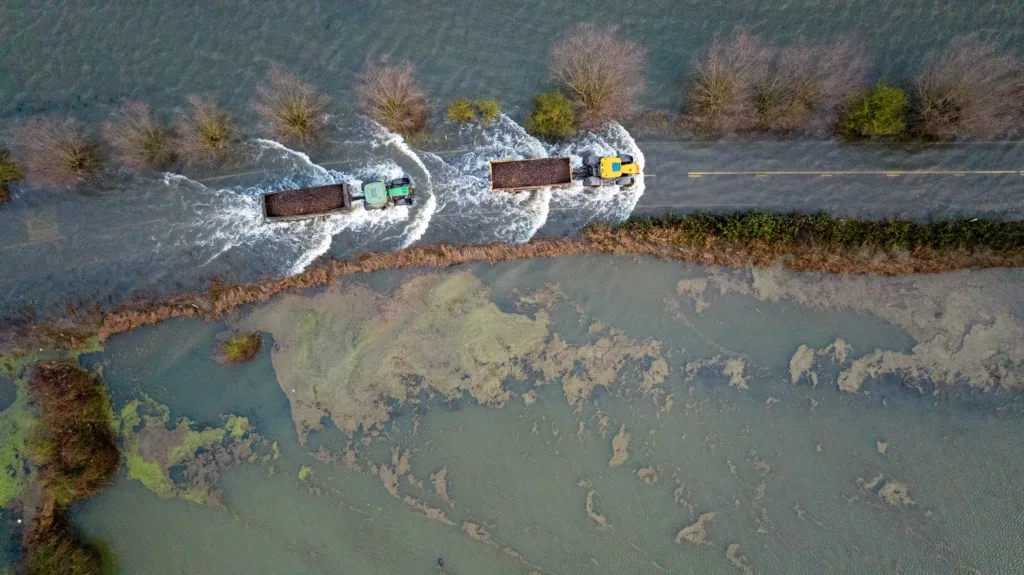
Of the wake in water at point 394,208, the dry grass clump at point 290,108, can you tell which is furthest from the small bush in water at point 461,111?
the dry grass clump at point 290,108

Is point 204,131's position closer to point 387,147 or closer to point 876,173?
point 387,147

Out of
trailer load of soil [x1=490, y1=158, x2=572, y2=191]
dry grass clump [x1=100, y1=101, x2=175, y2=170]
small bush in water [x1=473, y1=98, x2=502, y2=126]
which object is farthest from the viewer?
small bush in water [x1=473, y1=98, x2=502, y2=126]

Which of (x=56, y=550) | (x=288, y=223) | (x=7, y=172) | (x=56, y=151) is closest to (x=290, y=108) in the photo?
(x=288, y=223)

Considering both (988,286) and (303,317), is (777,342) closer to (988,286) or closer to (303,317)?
(988,286)

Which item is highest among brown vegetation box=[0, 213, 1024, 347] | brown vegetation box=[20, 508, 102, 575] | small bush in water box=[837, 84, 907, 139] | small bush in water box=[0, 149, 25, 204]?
small bush in water box=[837, 84, 907, 139]

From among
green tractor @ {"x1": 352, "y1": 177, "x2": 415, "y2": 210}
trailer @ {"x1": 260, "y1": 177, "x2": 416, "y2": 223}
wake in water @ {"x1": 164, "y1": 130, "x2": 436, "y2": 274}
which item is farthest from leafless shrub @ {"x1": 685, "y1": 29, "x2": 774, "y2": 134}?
trailer @ {"x1": 260, "y1": 177, "x2": 416, "y2": 223}

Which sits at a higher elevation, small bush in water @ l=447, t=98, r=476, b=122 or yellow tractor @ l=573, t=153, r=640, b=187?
small bush in water @ l=447, t=98, r=476, b=122

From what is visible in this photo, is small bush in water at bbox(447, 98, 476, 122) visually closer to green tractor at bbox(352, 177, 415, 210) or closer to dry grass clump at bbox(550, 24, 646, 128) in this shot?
green tractor at bbox(352, 177, 415, 210)
